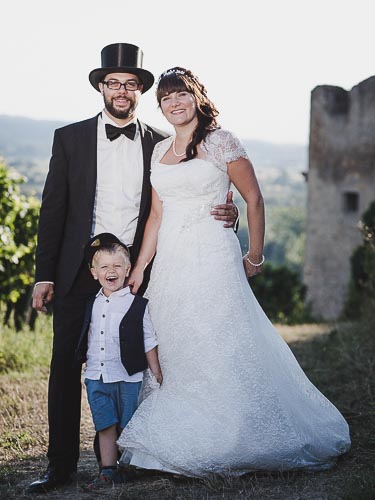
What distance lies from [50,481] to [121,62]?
7.43ft

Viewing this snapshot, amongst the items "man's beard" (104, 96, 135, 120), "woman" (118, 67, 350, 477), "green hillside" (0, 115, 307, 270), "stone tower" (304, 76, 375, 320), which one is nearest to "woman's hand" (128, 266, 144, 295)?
"woman" (118, 67, 350, 477)

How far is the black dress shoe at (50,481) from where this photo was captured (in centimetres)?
399

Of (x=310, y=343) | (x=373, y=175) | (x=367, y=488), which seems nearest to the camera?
(x=367, y=488)

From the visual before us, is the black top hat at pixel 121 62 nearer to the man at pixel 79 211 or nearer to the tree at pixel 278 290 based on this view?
the man at pixel 79 211

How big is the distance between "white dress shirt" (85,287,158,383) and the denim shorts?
50mm

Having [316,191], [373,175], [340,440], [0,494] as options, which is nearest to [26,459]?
[0,494]

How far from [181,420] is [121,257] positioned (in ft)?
2.91

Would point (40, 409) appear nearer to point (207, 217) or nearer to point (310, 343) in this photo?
point (207, 217)

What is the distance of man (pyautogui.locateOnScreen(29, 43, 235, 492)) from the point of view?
13.7 ft

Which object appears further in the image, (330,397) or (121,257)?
(330,397)

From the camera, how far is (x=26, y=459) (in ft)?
15.5

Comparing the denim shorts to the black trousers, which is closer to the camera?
the denim shorts

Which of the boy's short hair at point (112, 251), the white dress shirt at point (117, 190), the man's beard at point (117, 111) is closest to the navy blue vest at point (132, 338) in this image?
the boy's short hair at point (112, 251)

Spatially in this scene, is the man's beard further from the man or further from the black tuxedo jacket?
the black tuxedo jacket
